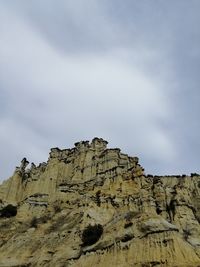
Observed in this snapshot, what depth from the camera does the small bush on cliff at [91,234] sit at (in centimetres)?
6238

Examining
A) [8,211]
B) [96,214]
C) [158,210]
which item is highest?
[8,211]

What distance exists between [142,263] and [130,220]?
10.6 metres

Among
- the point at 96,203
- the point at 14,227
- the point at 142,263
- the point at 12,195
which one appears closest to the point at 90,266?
the point at 142,263

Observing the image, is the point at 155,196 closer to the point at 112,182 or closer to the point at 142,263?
the point at 112,182

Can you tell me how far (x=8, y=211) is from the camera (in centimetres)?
8888

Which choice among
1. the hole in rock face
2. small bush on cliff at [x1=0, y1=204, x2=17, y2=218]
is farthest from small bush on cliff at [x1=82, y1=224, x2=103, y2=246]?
small bush on cliff at [x1=0, y1=204, x2=17, y2=218]

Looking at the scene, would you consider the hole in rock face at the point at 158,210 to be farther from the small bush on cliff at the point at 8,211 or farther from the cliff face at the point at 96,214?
the small bush on cliff at the point at 8,211

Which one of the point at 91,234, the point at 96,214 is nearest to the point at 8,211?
the point at 96,214

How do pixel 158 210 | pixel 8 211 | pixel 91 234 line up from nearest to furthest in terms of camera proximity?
pixel 91 234
pixel 158 210
pixel 8 211

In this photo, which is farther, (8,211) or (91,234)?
(8,211)

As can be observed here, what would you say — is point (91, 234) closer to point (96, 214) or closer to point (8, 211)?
point (96, 214)

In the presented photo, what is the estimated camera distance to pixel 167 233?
53.9 meters

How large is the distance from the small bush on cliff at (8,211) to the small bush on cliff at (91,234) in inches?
1051

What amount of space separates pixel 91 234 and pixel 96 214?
7.60 meters
